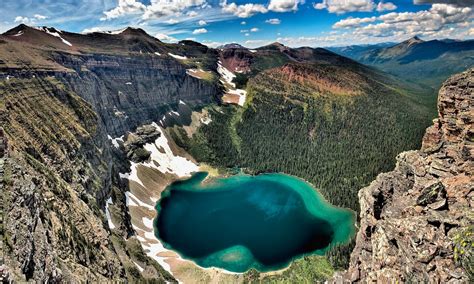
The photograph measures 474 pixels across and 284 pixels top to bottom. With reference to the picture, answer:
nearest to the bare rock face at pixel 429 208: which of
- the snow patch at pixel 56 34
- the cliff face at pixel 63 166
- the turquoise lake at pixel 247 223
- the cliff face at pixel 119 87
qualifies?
the cliff face at pixel 63 166

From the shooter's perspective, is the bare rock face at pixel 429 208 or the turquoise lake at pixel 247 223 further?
the turquoise lake at pixel 247 223

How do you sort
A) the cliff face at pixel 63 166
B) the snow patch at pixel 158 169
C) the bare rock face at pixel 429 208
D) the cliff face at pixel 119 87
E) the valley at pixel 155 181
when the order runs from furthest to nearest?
the cliff face at pixel 119 87
the snow patch at pixel 158 169
the valley at pixel 155 181
the cliff face at pixel 63 166
the bare rock face at pixel 429 208

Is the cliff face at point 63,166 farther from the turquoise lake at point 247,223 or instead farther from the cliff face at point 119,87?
the turquoise lake at point 247,223

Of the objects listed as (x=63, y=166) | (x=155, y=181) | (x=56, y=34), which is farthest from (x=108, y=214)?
(x=56, y=34)

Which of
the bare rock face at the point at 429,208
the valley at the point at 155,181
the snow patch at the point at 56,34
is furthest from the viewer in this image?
the snow patch at the point at 56,34

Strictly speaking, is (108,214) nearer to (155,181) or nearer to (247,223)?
(247,223)

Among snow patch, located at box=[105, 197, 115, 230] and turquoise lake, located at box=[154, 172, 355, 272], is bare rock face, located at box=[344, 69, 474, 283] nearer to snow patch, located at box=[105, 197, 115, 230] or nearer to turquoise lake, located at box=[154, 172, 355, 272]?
turquoise lake, located at box=[154, 172, 355, 272]

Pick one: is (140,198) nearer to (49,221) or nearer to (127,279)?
(127,279)

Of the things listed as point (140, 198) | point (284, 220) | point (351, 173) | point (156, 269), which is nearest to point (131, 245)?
point (156, 269)
